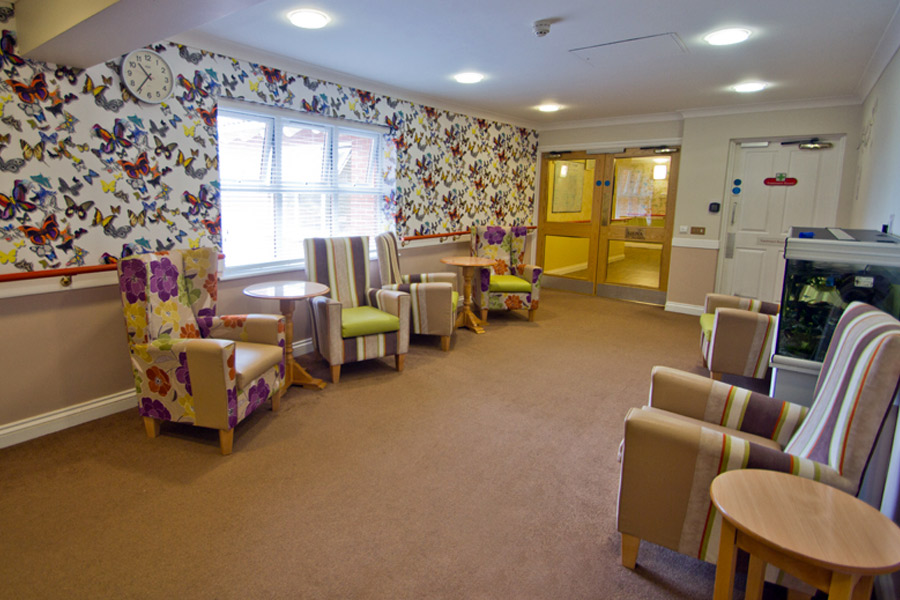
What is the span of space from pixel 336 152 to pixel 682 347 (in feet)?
11.9

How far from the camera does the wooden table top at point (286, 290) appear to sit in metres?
3.24

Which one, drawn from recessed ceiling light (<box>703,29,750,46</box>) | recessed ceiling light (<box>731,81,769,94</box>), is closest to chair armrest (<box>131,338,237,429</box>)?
recessed ceiling light (<box>703,29,750,46</box>)

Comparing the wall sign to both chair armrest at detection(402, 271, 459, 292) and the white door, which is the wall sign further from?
chair armrest at detection(402, 271, 459, 292)

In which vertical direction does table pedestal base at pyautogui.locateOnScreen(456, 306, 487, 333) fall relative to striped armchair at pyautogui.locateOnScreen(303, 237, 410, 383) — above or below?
below

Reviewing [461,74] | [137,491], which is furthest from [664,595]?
[461,74]

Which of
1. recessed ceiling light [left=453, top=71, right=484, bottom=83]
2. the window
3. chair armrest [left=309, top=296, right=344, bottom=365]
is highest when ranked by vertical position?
recessed ceiling light [left=453, top=71, right=484, bottom=83]

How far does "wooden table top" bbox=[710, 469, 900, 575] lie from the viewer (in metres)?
1.09

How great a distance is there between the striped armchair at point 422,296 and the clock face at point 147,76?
1.95 metres

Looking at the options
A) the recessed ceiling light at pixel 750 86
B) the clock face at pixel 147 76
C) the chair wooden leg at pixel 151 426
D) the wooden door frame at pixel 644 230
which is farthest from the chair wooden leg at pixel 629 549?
the wooden door frame at pixel 644 230

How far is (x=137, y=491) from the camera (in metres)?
2.30

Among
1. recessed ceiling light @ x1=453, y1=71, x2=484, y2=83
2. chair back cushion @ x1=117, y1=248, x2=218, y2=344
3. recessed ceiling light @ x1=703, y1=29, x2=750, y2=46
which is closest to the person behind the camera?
chair back cushion @ x1=117, y1=248, x2=218, y2=344

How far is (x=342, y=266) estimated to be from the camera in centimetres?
414

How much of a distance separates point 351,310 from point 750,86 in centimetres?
405

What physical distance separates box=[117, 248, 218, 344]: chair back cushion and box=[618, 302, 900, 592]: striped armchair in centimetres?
245
